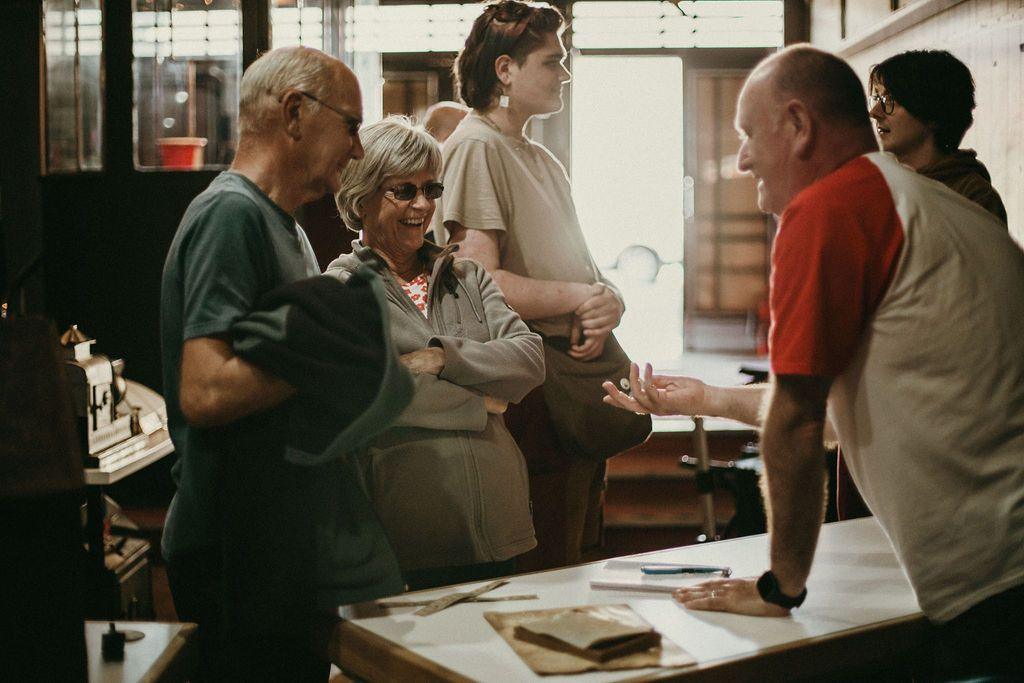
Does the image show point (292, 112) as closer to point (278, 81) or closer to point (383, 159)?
point (278, 81)

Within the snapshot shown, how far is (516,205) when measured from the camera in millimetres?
2660

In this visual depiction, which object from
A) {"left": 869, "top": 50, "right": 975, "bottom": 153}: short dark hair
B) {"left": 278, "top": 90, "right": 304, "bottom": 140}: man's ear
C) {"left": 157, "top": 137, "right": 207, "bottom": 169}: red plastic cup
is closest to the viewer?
{"left": 278, "top": 90, "right": 304, "bottom": 140}: man's ear

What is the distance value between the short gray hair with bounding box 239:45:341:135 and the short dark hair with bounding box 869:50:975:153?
1778 millimetres

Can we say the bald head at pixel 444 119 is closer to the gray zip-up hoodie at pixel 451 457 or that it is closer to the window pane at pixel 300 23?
the gray zip-up hoodie at pixel 451 457

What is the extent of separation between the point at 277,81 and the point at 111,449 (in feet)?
6.23

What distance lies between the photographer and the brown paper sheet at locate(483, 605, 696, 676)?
1.36 m

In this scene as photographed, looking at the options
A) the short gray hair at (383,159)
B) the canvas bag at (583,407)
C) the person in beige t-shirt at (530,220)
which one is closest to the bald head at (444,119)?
the person in beige t-shirt at (530,220)

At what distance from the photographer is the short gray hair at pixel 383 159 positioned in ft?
7.44

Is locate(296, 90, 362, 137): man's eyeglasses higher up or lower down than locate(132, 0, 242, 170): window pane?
lower down

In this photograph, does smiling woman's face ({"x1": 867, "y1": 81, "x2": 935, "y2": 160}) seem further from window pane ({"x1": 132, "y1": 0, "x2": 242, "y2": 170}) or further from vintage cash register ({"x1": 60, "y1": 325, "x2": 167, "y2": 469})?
window pane ({"x1": 132, "y1": 0, "x2": 242, "y2": 170})

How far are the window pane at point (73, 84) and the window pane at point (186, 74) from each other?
226 mm

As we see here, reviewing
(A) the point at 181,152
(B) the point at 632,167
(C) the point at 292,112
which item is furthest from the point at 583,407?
(B) the point at 632,167

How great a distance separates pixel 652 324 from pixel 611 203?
104cm

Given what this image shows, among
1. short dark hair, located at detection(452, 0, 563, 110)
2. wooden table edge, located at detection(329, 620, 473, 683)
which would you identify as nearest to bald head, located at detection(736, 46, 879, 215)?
wooden table edge, located at detection(329, 620, 473, 683)
